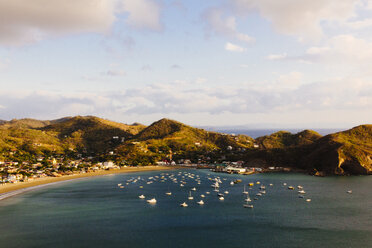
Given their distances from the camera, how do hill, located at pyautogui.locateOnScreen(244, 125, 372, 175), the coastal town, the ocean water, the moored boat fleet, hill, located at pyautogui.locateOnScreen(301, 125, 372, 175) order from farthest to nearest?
hill, located at pyautogui.locateOnScreen(244, 125, 372, 175) < hill, located at pyautogui.locateOnScreen(301, 125, 372, 175) < the coastal town < the moored boat fleet < the ocean water

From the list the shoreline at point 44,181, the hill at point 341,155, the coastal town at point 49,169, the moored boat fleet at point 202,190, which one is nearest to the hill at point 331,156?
the hill at point 341,155

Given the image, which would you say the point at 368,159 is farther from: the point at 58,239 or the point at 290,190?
the point at 58,239

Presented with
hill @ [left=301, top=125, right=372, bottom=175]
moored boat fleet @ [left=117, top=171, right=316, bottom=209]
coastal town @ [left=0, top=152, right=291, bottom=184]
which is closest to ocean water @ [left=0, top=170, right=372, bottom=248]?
moored boat fleet @ [left=117, top=171, right=316, bottom=209]

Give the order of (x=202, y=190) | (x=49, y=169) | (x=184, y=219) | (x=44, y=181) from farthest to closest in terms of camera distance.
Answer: (x=49, y=169)
(x=44, y=181)
(x=202, y=190)
(x=184, y=219)

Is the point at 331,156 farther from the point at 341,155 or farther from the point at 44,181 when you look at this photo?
the point at 44,181

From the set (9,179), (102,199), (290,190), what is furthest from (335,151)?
(9,179)

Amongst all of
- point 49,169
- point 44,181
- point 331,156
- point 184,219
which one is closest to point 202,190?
point 184,219

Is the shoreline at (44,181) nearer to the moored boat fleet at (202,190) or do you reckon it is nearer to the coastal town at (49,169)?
the coastal town at (49,169)

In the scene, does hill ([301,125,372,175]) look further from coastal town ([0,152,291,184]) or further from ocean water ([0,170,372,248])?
ocean water ([0,170,372,248])
